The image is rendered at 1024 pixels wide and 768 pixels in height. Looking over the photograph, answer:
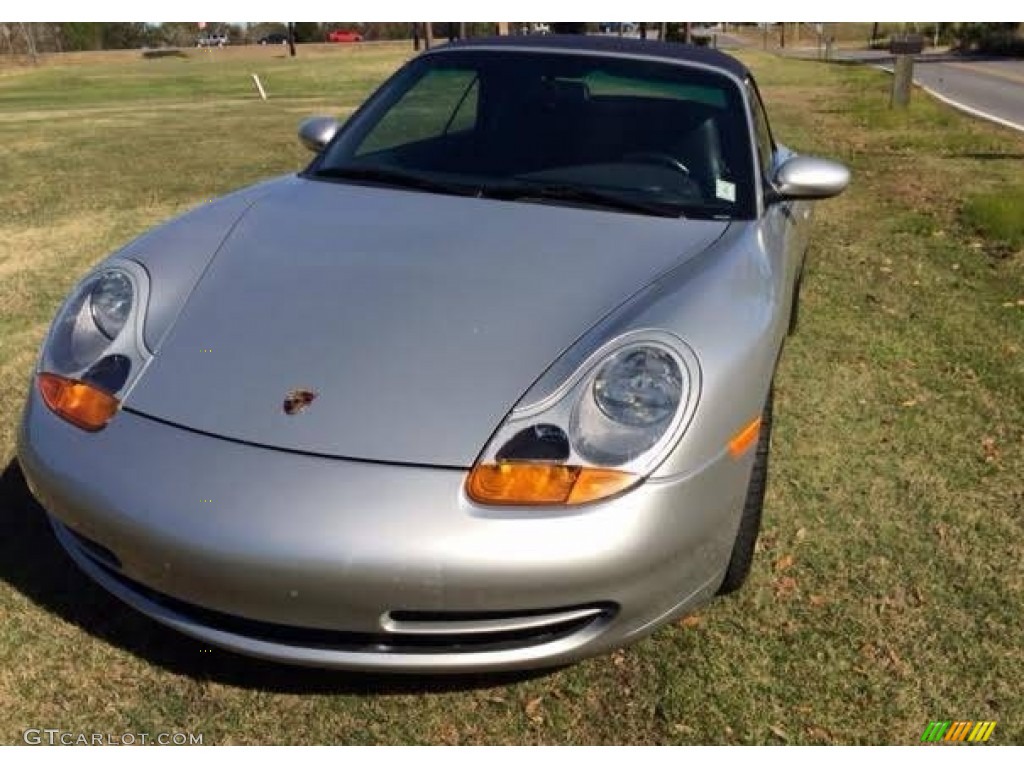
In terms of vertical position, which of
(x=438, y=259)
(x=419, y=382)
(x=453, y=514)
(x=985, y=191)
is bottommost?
(x=985, y=191)

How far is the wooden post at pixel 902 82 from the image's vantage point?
50.9ft

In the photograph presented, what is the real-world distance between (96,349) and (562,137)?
166 cm

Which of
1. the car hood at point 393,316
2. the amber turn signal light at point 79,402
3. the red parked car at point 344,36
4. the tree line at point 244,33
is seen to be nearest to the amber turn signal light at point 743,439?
the car hood at point 393,316

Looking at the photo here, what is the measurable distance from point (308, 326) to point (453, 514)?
70cm

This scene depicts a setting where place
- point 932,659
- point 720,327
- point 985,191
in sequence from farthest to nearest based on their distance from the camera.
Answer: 1. point 985,191
2. point 932,659
3. point 720,327

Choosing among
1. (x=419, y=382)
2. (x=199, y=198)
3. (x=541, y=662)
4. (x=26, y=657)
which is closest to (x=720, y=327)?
(x=419, y=382)

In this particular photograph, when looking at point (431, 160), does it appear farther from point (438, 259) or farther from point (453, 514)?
point (453, 514)

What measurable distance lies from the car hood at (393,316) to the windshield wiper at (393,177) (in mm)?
92

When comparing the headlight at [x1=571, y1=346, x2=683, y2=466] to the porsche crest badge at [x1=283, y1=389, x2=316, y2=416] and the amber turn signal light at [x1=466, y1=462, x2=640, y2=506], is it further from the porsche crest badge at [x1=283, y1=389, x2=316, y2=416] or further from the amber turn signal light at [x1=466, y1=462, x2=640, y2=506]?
the porsche crest badge at [x1=283, y1=389, x2=316, y2=416]

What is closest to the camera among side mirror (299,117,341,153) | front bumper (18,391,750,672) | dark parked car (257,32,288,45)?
front bumper (18,391,750,672)

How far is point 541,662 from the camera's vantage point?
1899 millimetres

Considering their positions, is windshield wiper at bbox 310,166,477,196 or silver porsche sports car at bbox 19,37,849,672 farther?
windshield wiper at bbox 310,166,477,196

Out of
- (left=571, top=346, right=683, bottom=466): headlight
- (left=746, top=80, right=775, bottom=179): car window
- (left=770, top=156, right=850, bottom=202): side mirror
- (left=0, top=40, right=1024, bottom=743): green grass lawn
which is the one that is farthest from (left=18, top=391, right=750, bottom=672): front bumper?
(left=746, top=80, right=775, bottom=179): car window

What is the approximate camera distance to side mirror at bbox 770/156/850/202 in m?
3.02
